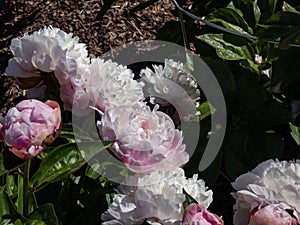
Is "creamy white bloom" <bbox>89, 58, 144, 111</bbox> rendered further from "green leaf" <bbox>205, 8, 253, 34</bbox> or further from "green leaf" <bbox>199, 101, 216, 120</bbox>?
"green leaf" <bbox>205, 8, 253, 34</bbox>

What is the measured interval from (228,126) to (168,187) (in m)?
0.65

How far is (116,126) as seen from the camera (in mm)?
1062

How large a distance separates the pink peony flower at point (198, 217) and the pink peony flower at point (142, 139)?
0.32ft

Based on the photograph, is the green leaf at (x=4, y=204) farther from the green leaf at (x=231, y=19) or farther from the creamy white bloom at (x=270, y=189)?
the green leaf at (x=231, y=19)

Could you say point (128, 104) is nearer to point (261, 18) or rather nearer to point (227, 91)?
point (227, 91)

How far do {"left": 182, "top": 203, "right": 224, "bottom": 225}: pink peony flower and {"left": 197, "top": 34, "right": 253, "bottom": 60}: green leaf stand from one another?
725mm

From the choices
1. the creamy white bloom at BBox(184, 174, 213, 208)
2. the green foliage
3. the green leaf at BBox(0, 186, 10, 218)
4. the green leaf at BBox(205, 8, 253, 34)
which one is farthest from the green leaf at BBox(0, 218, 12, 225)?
the green leaf at BBox(205, 8, 253, 34)

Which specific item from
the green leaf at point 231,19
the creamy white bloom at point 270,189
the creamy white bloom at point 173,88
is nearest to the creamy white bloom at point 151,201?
the creamy white bloom at point 270,189

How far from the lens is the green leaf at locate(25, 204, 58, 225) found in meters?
1.09

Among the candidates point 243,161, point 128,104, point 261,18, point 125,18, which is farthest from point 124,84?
point 125,18

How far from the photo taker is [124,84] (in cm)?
117

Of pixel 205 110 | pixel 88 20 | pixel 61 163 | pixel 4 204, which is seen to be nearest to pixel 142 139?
pixel 61 163

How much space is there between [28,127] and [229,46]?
0.81m

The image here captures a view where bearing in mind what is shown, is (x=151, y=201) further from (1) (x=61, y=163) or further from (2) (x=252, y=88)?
(2) (x=252, y=88)
